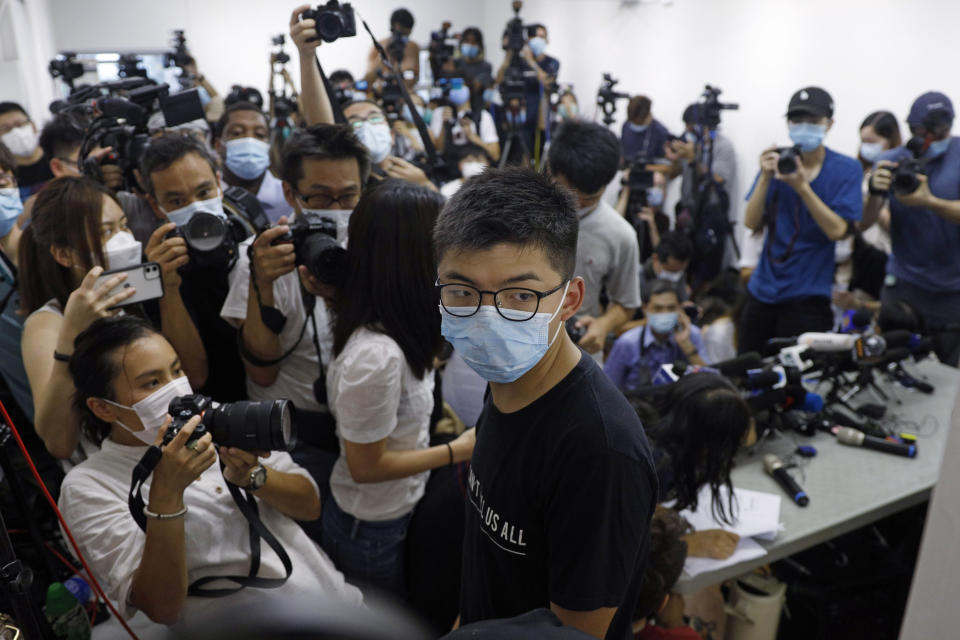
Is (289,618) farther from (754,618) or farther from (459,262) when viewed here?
(754,618)

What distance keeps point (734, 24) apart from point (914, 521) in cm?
437

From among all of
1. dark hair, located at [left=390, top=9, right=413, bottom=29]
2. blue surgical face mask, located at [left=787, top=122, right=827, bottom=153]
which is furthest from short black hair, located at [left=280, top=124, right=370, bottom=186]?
dark hair, located at [left=390, top=9, right=413, bottom=29]

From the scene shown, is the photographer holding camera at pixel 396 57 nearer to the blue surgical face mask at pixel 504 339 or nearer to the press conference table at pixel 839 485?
the press conference table at pixel 839 485

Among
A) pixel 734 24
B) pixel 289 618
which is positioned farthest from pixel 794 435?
pixel 734 24

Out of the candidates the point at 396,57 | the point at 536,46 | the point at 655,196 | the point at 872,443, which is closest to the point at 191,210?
the point at 872,443

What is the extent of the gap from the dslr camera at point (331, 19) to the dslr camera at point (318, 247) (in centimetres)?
67

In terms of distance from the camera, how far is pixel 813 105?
9.91 ft

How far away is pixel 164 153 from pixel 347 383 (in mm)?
944

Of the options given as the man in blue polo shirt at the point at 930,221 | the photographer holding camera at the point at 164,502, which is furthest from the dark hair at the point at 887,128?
the photographer holding camera at the point at 164,502

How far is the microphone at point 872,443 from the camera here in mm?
2389

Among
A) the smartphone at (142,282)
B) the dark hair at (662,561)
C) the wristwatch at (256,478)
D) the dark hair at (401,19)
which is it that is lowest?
the dark hair at (662,561)

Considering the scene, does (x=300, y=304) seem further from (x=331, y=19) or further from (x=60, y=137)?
(x=60, y=137)

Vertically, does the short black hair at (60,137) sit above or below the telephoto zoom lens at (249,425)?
above

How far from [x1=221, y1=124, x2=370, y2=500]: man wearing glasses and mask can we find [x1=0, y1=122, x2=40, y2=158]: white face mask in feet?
9.23
